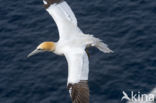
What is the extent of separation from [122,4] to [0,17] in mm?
10051

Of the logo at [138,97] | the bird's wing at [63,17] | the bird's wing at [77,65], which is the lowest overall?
the logo at [138,97]

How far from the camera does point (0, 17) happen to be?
34.7 metres

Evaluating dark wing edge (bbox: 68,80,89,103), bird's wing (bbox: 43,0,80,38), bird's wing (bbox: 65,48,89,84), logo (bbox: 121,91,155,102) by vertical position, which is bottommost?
logo (bbox: 121,91,155,102)

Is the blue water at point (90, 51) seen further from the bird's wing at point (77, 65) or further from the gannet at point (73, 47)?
the bird's wing at point (77, 65)

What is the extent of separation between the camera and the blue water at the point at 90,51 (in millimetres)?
28078

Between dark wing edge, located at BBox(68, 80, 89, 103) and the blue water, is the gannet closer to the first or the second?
dark wing edge, located at BBox(68, 80, 89, 103)

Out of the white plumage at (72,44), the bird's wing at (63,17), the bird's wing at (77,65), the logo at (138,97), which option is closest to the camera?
the bird's wing at (77,65)

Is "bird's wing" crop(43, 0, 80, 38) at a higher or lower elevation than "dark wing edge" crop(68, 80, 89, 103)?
higher

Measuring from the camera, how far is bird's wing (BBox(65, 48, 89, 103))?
834 inches

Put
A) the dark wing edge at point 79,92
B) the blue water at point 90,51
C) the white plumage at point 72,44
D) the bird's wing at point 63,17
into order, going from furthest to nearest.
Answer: the blue water at point 90,51 → the bird's wing at point 63,17 → the white plumage at point 72,44 → the dark wing edge at point 79,92

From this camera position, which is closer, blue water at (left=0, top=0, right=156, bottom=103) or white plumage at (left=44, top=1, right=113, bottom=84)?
white plumage at (left=44, top=1, right=113, bottom=84)

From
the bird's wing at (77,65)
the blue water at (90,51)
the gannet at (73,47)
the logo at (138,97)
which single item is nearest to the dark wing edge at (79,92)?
the gannet at (73,47)

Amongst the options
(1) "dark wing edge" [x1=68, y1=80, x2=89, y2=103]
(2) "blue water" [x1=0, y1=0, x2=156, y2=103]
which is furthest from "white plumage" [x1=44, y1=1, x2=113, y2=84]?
(2) "blue water" [x1=0, y1=0, x2=156, y2=103]

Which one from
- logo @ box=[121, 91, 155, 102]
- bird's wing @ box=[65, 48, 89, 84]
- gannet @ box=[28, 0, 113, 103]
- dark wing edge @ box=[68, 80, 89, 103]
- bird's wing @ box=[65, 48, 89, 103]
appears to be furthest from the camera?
logo @ box=[121, 91, 155, 102]
